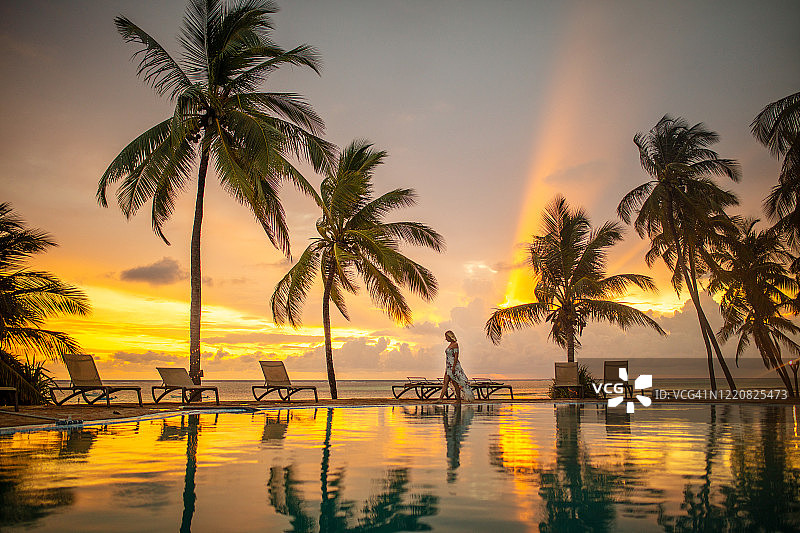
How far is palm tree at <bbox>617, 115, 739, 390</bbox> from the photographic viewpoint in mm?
22750

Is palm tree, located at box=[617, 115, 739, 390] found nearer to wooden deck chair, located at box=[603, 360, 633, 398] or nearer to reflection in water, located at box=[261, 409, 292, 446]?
wooden deck chair, located at box=[603, 360, 633, 398]

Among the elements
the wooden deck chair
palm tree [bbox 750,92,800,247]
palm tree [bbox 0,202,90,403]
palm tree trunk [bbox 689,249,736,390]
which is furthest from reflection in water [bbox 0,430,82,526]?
palm tree trunk [bbox 689,249,736,390]

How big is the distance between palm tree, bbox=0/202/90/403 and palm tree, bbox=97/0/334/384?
6.67 ft

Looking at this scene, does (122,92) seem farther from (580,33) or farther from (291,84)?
(580,33)

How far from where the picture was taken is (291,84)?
80.2 feet

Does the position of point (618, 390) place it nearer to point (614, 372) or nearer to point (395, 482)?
point (614, 372)

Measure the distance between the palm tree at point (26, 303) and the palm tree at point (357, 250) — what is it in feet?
18.0

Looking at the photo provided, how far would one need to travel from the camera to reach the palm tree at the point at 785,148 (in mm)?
17688

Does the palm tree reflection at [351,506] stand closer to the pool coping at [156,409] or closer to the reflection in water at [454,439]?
the reflection in water at [454,439]

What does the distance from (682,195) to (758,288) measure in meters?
3.99

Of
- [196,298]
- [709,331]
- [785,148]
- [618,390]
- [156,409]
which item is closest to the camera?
[156,409]

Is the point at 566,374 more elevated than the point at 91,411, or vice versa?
the point at 566,374

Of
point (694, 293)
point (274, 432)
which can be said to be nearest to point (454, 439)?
point (274, 432)

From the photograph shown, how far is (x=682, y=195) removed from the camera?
74.7 feet
